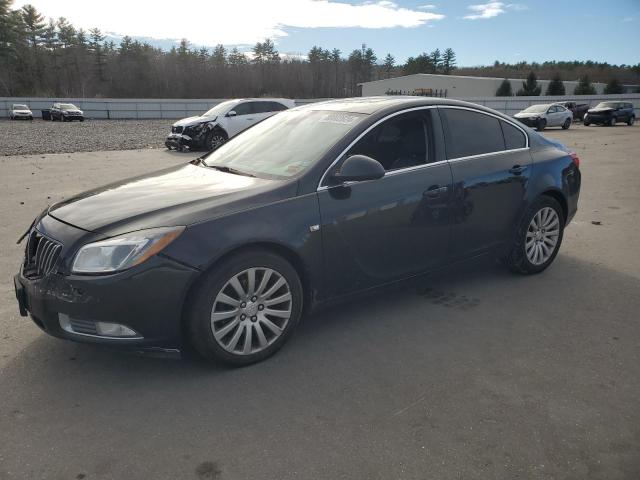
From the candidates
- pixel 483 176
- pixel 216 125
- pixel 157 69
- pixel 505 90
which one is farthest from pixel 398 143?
pixel 157 69

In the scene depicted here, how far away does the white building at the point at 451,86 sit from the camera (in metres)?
69.0

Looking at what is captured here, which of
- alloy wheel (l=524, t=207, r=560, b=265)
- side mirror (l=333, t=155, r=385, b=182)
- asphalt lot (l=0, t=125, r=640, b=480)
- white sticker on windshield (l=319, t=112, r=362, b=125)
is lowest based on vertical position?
asphalt lot (l=0, t=125, r=640, b=480)

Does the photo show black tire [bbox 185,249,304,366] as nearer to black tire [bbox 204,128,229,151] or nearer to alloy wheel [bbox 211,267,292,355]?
alloy wheel [bbox 211,267,292,355]

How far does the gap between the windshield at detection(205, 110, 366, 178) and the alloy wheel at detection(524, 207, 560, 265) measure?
6.83 feet

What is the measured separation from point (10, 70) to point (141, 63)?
2770 centimetres

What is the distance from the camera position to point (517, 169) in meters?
4.75

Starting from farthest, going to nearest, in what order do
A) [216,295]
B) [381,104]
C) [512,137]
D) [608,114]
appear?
[608,114] → [512,137] → [381,104] → [216,295]

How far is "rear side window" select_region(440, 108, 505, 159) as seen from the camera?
4387mm

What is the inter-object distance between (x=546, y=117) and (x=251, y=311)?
2838 cm

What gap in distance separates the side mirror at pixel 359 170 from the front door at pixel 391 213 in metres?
0.13

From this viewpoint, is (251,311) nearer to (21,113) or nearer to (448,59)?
(21,113)

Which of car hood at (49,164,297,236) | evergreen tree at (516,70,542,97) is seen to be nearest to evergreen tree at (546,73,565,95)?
evergreen tree at (516,70,542,97)

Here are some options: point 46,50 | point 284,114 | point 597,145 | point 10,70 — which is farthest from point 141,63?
point 284,114

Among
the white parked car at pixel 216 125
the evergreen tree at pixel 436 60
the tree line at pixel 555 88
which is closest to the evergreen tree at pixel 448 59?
the evergreen tree at pixel 436 60
